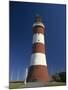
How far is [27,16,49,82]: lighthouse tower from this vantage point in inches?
64.3

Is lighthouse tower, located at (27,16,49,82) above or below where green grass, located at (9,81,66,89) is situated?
above

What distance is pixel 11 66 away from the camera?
5.24 feet

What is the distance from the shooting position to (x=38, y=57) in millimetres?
1645

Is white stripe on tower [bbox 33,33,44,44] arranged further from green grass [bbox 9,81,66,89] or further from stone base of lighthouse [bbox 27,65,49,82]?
green grass [bbox 9,81,66,89]

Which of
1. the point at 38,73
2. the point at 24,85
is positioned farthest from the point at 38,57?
the point at 24,85

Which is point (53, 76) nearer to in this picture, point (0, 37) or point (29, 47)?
point (29, 47)

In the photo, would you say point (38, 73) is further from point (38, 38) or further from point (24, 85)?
point (38, 38)

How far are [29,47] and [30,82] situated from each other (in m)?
0.24

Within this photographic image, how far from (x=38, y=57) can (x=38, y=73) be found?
11 cm

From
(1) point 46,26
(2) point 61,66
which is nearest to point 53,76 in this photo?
(2) point 61,66

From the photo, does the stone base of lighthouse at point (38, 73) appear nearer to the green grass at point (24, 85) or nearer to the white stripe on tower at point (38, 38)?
the green grass at point (24, 85)

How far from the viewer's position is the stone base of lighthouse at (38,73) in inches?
63.9

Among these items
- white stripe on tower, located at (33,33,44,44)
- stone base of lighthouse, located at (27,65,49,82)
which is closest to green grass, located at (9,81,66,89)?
stone base of lighthouse, located at (27,65,49,82)

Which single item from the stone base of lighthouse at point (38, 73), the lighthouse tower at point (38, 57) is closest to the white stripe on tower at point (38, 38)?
the lighthouse tower at point (38, 57)
